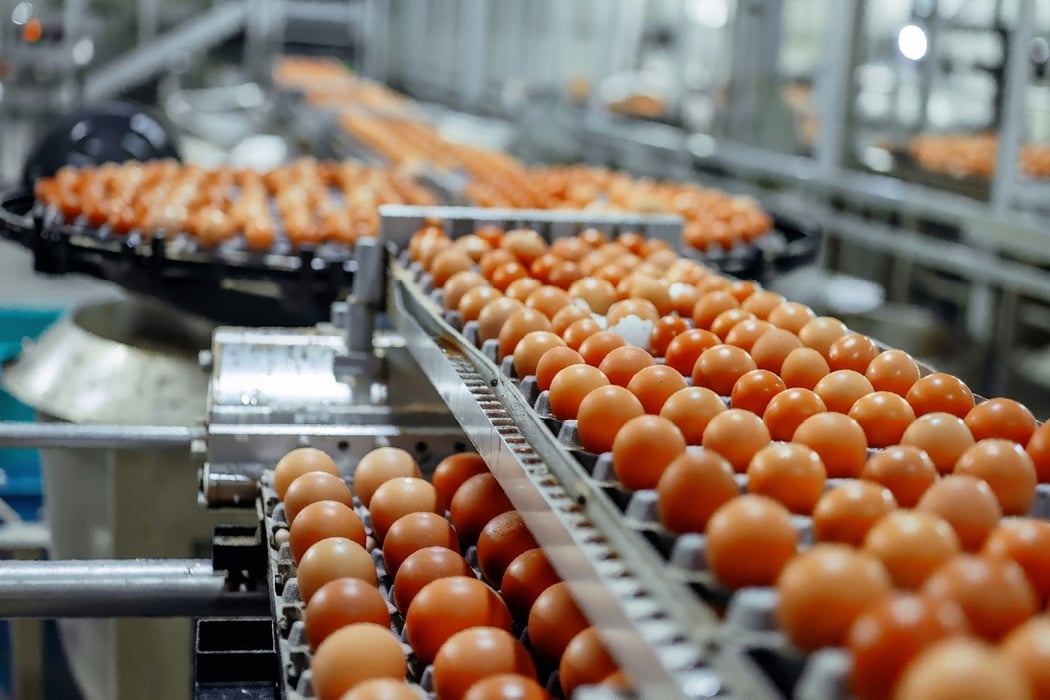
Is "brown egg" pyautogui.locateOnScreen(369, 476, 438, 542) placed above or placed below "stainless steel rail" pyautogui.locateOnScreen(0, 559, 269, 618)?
above

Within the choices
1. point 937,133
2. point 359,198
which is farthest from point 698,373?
point 937,133

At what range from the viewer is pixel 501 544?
5.76 feet

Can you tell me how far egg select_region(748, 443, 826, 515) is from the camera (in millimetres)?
1232

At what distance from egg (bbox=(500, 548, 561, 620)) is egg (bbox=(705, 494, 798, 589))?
58 cm

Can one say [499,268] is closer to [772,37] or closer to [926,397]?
[926,397]

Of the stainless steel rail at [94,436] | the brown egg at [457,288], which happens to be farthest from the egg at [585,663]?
the stainless steel rail at [94,436]

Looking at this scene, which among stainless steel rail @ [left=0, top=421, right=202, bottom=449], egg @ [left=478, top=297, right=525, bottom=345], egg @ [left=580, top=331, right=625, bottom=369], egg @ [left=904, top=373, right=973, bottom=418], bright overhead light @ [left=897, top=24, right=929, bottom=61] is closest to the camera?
egg @ [left=904, top=373, right=973, bottom=418]

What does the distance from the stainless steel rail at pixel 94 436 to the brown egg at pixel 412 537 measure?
69cm

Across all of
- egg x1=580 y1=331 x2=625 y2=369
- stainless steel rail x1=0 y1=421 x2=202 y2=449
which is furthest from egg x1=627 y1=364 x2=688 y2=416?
stainless steel rail x1=0 y1=421 x2=202 y2=449

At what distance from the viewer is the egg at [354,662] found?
4.54 feet

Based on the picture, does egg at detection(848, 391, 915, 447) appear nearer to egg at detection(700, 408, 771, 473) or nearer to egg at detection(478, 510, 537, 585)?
egg at detection(700, 408, 771, 473)

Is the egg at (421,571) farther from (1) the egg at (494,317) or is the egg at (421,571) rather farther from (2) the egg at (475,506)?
(1) the egg at (494,317)

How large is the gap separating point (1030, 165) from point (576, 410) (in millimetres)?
4584

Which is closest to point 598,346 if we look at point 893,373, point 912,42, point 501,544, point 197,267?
point 501,544
